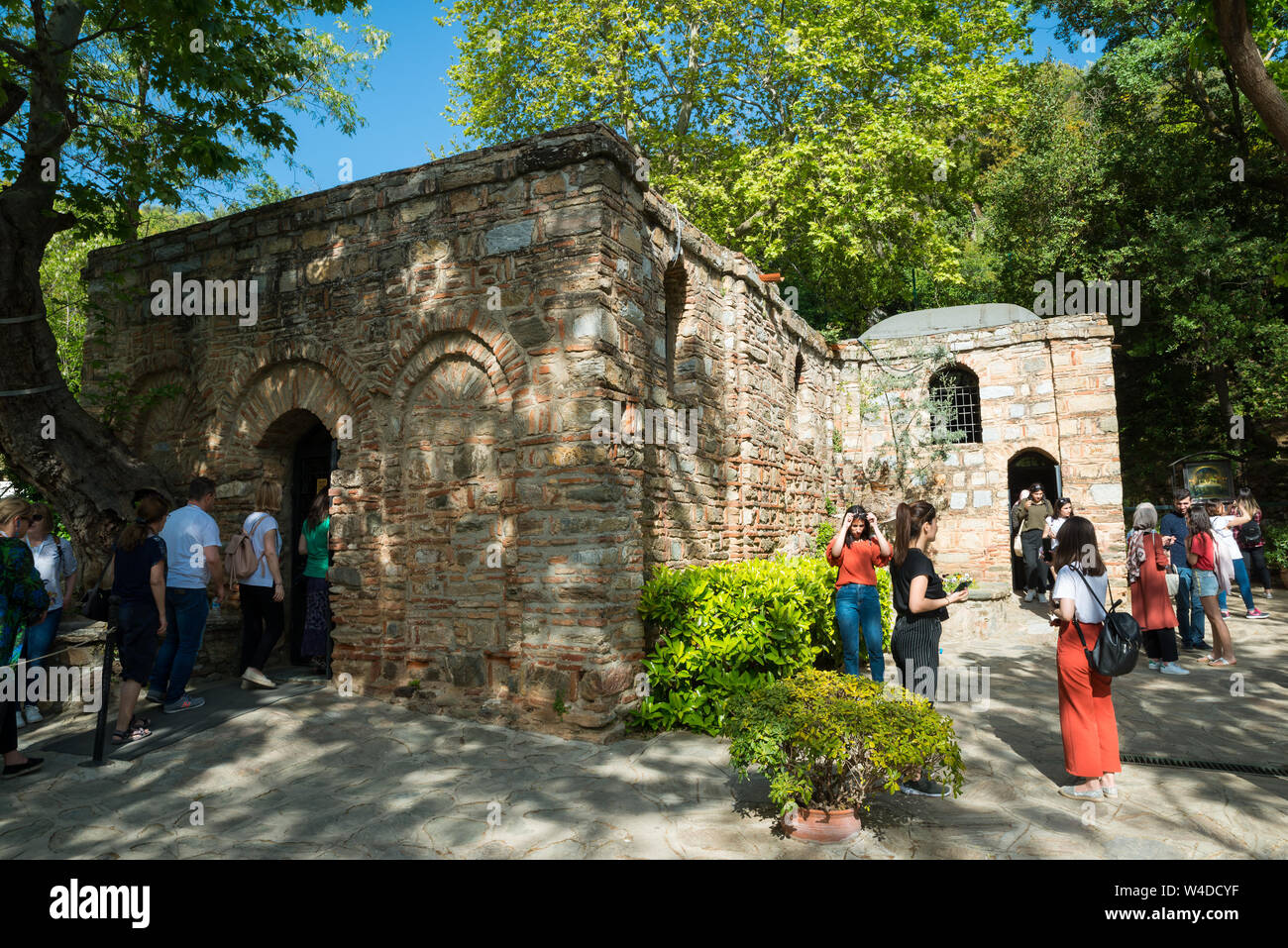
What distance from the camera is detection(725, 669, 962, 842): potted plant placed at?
3572 mm

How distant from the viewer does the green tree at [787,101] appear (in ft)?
51.0

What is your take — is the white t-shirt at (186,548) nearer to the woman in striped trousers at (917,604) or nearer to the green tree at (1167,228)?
the woman in striped trousers at (917,604)

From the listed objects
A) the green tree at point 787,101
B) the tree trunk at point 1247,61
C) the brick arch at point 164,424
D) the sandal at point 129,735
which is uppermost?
the green tree at point 787,101

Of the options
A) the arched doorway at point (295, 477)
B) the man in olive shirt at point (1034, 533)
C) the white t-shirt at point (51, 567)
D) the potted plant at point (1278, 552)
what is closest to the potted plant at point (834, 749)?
the arched doorway at point (295, 477)

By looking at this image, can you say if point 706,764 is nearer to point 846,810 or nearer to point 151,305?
point 846,810

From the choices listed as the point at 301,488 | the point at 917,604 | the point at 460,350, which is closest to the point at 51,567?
the point at 301,488

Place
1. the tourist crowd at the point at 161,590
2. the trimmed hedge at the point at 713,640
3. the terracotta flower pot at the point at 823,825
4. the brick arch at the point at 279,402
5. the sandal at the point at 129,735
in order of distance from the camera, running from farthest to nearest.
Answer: the brick arch at the point at 279,402, the trimmed hedge at the point at 713,640, the sandal at the point at 129,735, the tourist crowd at the point at 161,590, the terracotta flower pot at the point at 823,825

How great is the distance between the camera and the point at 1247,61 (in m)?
5.84

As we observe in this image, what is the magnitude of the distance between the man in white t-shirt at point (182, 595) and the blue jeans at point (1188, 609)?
31.2 ft

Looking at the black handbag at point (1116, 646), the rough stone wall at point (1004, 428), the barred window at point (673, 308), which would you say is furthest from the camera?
the rough stone wall at point (1004, 428)

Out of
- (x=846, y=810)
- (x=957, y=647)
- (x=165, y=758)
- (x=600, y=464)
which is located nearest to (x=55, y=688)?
(x=165, y=758)

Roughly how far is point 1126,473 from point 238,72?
774 inches

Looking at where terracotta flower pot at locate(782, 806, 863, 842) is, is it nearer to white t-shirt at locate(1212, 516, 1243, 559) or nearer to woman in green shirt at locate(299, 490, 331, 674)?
woman in green shirt at locate(299, 490, 331, 674)

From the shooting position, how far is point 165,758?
4883 millimetres
